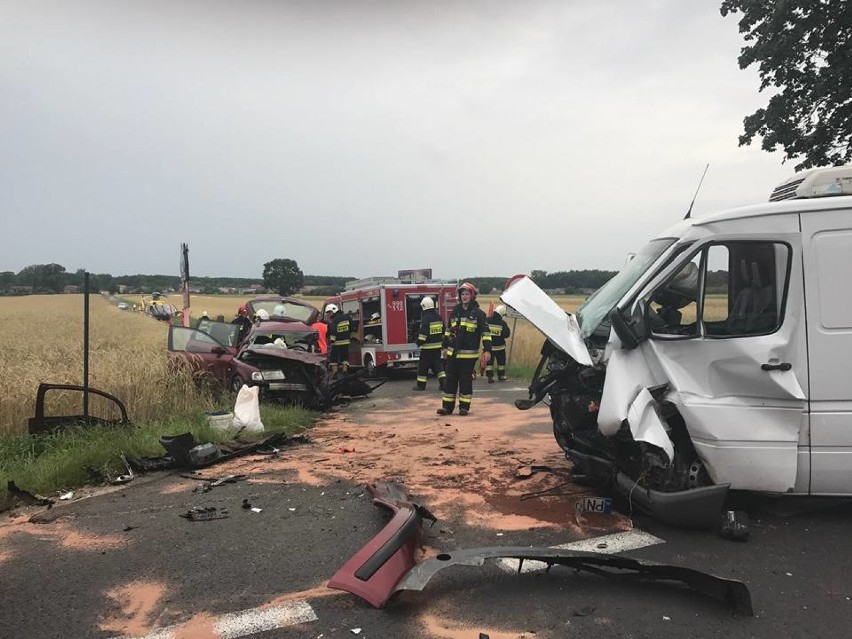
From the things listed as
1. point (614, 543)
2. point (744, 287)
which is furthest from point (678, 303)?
point (614, 543)

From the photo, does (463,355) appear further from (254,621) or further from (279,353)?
(254,621)

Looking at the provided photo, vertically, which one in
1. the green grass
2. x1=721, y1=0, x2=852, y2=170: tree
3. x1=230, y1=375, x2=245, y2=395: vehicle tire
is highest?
x1=721, y1=0, x2=852, y2=170: tree

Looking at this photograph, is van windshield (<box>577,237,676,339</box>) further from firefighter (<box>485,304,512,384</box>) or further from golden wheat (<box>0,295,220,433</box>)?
firefighter (<box>485,304,512,384</box>)

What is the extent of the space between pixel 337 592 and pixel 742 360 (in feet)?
9.68

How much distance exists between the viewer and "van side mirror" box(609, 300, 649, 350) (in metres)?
4.16

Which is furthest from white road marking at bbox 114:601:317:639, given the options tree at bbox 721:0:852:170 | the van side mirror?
tree at bbox 721:0:852:170

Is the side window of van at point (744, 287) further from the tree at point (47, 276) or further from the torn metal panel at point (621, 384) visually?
the tree at point (47, 276)

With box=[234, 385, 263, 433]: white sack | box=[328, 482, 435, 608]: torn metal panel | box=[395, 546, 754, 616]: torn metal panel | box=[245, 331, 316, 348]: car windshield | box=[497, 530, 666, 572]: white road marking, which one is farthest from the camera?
box=[245, 331, 316, 348]: car windshield

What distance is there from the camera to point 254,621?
2994 mm

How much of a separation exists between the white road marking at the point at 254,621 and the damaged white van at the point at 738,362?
228cm

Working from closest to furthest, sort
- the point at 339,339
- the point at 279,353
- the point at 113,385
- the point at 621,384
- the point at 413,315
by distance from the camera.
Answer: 1. the point at 621,384
2. the point at 113,385
3. the point at 279,353
4. the point at 339,339
5. the point at 413,315

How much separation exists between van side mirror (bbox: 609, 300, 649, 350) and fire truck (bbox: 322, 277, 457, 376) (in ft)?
32.6

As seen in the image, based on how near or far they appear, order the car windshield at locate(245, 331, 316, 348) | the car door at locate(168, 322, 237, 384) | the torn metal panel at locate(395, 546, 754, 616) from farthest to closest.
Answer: the car windshield at locate(245, 331, 316, 348), the car door at locate(168, 322, 237, 384), the torn metal panel at locate(395, 546, 754, 616)

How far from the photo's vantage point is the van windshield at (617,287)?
4621 mm
